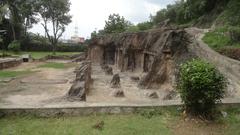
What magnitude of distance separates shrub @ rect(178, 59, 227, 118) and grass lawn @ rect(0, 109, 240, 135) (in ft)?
1.14

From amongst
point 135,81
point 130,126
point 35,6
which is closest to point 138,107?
point 130,126

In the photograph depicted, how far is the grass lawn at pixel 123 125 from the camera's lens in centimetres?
571

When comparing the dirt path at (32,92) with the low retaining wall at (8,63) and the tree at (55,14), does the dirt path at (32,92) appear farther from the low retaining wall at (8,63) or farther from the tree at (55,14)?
the tree at (55,14)

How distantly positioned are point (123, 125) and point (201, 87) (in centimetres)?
179

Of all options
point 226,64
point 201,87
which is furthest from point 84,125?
point 226,64

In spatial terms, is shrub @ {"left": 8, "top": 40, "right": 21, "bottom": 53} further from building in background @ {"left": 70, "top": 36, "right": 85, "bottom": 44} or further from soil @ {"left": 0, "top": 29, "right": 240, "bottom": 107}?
soil @ {"left": 0, "top": 29, "right": 240, "bottom": 107}

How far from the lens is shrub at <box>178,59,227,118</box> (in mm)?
6035

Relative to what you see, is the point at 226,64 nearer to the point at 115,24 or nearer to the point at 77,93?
the point at 77,93

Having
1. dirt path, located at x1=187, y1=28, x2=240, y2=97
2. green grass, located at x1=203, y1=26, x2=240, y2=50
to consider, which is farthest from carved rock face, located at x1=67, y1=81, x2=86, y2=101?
green grass, located at x1=203, y1=26, x2=240, y2=50

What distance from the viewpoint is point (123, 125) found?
601 cm

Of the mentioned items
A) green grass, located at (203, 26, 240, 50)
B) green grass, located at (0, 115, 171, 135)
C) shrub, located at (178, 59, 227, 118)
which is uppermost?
green grass, located at (203, 26, 240, 50)

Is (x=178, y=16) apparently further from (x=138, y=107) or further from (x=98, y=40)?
(x=138, y=107)

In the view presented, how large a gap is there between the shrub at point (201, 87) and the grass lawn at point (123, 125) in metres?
0.35

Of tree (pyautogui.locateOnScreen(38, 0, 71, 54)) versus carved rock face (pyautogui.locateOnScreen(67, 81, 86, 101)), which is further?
tree (pyautogui.locateOnScreen(38, 0, 71, 54))
